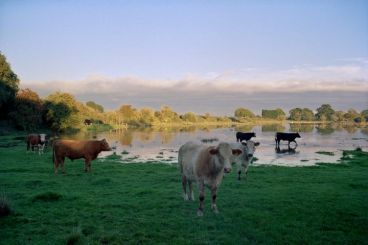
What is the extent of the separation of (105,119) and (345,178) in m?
108

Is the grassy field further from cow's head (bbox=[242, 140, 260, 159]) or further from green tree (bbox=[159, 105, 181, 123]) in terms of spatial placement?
green tree (bbox=[159, 105, 181, 123])

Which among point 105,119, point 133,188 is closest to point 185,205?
point 133,188

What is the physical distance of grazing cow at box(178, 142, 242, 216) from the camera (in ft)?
29.2

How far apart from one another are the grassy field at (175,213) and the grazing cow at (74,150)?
2.35m

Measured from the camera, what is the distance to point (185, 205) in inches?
389

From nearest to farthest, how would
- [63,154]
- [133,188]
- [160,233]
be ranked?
1. [160,233]
2. [133,188]
3. [63,154]

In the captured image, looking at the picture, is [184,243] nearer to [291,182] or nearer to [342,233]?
[342,233]

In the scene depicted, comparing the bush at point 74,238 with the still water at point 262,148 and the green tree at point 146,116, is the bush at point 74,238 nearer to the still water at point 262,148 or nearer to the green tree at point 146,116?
the still water at point 262,148

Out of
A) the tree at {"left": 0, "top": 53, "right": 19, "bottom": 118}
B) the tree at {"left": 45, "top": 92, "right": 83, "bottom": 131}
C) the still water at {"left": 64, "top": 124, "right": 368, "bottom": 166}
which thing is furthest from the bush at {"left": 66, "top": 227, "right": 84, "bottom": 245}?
the tree at {"left": 45, "top": 92, "right": 83, "bottom": 131}

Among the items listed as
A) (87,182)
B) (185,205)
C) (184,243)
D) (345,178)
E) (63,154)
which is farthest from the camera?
(63,154)

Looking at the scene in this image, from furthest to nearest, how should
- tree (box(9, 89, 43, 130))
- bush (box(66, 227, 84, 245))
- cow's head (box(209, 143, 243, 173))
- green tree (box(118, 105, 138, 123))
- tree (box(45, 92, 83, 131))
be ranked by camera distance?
1. green tree (box(118, 105, 138, 123))
2. tree (box(45, 92, 83, 131))
3. tree (box(9, 89, 43, 130))
4. cow's head (box(209, 143, 243, 173))
5. bush (box(66, 227, 84, 245))

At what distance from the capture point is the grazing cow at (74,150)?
16.8 m

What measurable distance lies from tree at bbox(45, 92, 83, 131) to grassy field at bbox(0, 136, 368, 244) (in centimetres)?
5275

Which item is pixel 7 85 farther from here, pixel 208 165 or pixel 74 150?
pixel 208 165
